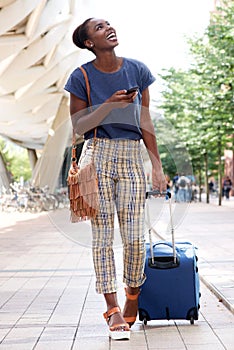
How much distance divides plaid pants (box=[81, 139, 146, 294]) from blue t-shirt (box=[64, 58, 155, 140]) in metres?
0.07

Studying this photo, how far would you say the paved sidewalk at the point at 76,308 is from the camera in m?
5.52

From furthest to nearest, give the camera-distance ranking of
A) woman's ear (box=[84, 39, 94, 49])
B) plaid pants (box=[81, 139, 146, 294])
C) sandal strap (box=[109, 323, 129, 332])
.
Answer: woman's ear (box=[84, 39, 94, 49]) < plaid pants (box=[81, 139, 146, 294]) < sandal strap (box=[109, 323, 129, 332])

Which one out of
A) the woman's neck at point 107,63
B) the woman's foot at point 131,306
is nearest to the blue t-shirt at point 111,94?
the woman's neck at point 107,63

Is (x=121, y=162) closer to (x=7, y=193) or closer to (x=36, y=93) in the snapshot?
(x=7, y=193)

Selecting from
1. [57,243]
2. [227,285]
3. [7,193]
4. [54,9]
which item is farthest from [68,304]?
[7,193]

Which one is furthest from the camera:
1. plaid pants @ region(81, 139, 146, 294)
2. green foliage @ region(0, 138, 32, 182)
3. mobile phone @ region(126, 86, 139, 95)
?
green foliage @ region(0, 138, 32, 182)

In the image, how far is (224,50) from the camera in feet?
100.0

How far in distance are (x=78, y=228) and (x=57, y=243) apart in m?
9.27

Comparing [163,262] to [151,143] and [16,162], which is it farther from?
[16,162]

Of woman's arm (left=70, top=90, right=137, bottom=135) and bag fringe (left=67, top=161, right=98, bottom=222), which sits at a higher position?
woman's arm (left=70, top=90, right=137, bottom=135)

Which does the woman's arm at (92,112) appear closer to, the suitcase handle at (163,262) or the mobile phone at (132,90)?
the mobile phone at (132,90)

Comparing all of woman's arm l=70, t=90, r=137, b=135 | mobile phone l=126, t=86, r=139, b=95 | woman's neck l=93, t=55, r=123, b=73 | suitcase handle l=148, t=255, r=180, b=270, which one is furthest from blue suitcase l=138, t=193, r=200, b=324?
woman's neck l=93, t=55, r=123, b=73

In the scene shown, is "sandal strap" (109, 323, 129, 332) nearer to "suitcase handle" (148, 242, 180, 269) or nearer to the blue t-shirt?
"suitcase handle" (148, 242, 180, 269)

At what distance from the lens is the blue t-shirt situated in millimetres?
5730
